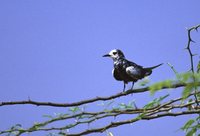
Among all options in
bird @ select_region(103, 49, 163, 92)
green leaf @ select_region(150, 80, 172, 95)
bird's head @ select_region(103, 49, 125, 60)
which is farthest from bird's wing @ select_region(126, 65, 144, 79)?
green leaf @ select_region(150, 80, 172, 95)

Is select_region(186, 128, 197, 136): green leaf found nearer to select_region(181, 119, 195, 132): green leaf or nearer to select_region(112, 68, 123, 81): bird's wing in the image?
select_region(181, 119, 195, 132): green leaf

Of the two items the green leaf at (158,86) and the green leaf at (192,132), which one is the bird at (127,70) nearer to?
the green leaf at (192,132)

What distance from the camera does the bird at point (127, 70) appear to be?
311 centimetres

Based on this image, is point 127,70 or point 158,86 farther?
point 127,70

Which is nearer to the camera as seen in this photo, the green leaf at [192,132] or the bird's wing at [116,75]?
the green leaf at [192,132]

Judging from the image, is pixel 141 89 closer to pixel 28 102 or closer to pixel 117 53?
pixel 28 102

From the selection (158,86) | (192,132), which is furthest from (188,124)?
(158,86)

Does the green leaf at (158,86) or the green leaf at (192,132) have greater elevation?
the green leaf at (158,86)

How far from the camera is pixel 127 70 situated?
323cm

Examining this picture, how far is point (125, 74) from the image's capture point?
328 cm

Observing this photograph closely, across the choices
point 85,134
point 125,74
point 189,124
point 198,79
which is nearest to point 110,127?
point 85,134

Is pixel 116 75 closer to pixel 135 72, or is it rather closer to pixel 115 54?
pixel 135 72

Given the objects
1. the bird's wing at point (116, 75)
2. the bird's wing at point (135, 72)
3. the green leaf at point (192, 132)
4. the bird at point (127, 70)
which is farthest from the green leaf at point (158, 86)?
the bird's wing at point (116, 75)

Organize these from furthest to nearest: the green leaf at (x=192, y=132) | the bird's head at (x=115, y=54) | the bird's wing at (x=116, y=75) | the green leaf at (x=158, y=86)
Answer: the bird's head at (x=115, y=54) < the bird's wing at (x=116, y=75) < the green leaf at (x=192, y=132) < the green leaf at (x=158, y=86)
